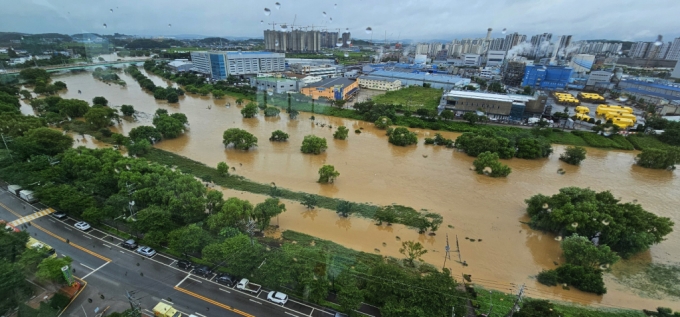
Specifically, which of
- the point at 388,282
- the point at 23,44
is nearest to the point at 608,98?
the point at 388,282

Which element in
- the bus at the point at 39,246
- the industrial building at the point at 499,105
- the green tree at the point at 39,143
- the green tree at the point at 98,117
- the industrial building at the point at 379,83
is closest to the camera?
the bus at the point at 39,246

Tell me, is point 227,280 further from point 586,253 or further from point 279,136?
point 279,136

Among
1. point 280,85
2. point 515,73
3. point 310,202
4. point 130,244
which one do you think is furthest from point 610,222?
point 515,73

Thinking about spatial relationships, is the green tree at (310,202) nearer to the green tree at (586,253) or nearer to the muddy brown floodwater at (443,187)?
the muddy brown floodwater at (443,187)

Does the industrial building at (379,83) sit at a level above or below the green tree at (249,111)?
above

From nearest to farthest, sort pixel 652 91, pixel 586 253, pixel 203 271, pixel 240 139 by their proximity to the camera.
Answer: pixel 203 271 → pixel 586 253 → pixel 240 139 → pixel 652 91

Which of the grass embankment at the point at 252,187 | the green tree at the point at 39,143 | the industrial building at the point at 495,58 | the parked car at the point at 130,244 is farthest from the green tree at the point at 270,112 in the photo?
the industrial building at the point at 495,58

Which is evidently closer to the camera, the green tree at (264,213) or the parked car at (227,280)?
the parked car at (227,280)
